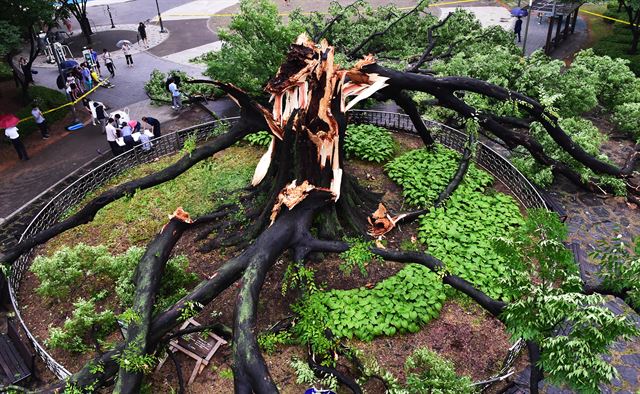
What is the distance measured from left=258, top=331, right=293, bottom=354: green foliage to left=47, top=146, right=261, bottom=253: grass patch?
176 inches

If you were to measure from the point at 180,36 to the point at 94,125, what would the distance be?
11631mm

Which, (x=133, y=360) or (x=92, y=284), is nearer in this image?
(x=133, y=360)

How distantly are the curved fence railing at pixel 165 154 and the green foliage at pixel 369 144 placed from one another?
1081 millimetres

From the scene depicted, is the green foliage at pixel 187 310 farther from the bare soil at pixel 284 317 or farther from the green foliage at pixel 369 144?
the green foliage at pixel 369 144

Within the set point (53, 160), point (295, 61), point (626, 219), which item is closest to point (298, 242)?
point (295, 61)

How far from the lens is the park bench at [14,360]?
9008mm

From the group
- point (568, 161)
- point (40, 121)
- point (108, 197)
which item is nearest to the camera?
point (108, 197)

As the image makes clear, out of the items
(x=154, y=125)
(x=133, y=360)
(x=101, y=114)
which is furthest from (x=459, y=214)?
(x=101, y=114)

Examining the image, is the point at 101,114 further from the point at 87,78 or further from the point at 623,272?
the point at 623,272

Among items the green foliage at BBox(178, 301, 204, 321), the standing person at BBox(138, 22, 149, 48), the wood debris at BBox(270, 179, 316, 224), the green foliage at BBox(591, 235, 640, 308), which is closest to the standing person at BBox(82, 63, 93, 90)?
the standing person at BBox(138, 22, 149, 48)

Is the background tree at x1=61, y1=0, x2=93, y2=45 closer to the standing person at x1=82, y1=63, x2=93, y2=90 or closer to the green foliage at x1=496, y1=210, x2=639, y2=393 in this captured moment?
the standing person at x1=82, y1=63, x2=93, y2=90

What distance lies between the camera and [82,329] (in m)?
9.47

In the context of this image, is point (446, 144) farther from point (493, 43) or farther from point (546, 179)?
point (493, 43)

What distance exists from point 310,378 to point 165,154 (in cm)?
953
